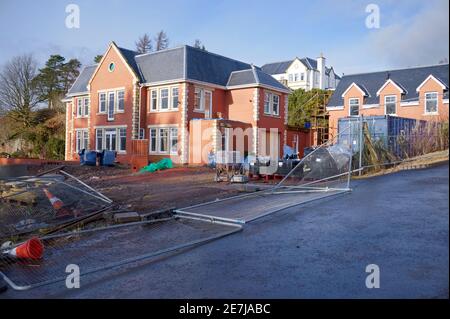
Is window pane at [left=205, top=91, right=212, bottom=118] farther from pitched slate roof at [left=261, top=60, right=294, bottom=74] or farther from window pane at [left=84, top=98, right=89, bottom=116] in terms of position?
pitched slate roof at [left=261, top=60, right=294, bottom=74]

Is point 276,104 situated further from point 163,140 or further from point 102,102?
point 102,102

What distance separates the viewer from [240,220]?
9.06 meters

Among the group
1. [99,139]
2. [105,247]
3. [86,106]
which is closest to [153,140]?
[99,139]

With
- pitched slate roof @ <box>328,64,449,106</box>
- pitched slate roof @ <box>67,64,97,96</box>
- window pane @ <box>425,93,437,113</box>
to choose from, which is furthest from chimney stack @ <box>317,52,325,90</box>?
window pane @ <box>425,93,437,113</box>

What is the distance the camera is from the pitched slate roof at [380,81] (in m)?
35.0

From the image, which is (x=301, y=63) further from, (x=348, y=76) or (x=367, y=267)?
(x=367, y=267)

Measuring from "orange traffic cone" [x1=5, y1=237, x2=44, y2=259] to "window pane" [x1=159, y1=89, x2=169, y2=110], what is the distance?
25.2 meters

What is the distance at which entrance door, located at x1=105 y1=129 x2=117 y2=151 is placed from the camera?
1416 inches

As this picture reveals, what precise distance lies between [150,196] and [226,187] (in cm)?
284

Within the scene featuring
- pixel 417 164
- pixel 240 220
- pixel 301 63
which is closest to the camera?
pixel 240 220

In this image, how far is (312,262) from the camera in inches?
248

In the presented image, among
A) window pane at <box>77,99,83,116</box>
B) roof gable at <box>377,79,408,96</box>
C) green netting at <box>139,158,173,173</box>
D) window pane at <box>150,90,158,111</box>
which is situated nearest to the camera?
green netting at <box>139,158,173,173</box>

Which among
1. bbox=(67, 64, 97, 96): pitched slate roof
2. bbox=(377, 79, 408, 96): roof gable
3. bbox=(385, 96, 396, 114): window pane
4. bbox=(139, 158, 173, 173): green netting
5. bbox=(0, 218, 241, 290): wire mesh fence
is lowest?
bbox=(0, 218, 241, 290): wire mesh fence

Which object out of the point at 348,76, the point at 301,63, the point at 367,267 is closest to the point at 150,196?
the point at 367,267
